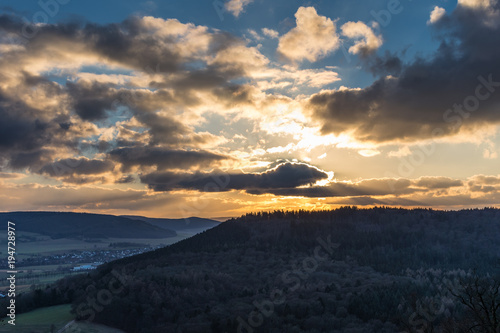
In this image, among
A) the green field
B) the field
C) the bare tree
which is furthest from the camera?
the field

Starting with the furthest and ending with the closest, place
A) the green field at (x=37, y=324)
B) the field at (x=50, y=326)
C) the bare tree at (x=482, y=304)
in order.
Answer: the field at (x=50, y=326) → the green field at (x=37, y=324) → the bare tree at (x=482, y=304)

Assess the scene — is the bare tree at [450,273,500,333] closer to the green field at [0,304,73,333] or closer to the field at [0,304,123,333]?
the field at [0,304,123,333]

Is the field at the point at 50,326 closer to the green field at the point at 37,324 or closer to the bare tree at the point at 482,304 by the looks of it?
the green field at the point at 37,324

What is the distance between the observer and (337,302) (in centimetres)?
18675

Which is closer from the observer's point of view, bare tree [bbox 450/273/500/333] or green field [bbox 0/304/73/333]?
bare tree [bbox 450/273/500/333]

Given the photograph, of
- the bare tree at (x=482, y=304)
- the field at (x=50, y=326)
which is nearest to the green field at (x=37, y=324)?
the field at (x=50, y=326)

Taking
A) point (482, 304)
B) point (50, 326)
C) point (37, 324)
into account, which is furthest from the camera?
point (37, 324)

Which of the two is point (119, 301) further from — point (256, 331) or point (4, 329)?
point (256, 331)

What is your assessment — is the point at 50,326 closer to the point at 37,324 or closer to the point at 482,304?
the point at 37,324

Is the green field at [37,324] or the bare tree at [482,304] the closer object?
the bare tree at [482,304]

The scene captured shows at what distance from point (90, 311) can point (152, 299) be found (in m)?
32.8

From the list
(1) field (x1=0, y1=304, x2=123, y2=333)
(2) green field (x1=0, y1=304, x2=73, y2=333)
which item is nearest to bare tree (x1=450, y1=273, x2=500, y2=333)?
(1) field (x1=0, y1=304, x2=123, y2=333)

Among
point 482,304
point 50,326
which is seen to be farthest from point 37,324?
point 482,304

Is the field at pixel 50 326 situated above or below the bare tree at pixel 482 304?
below
